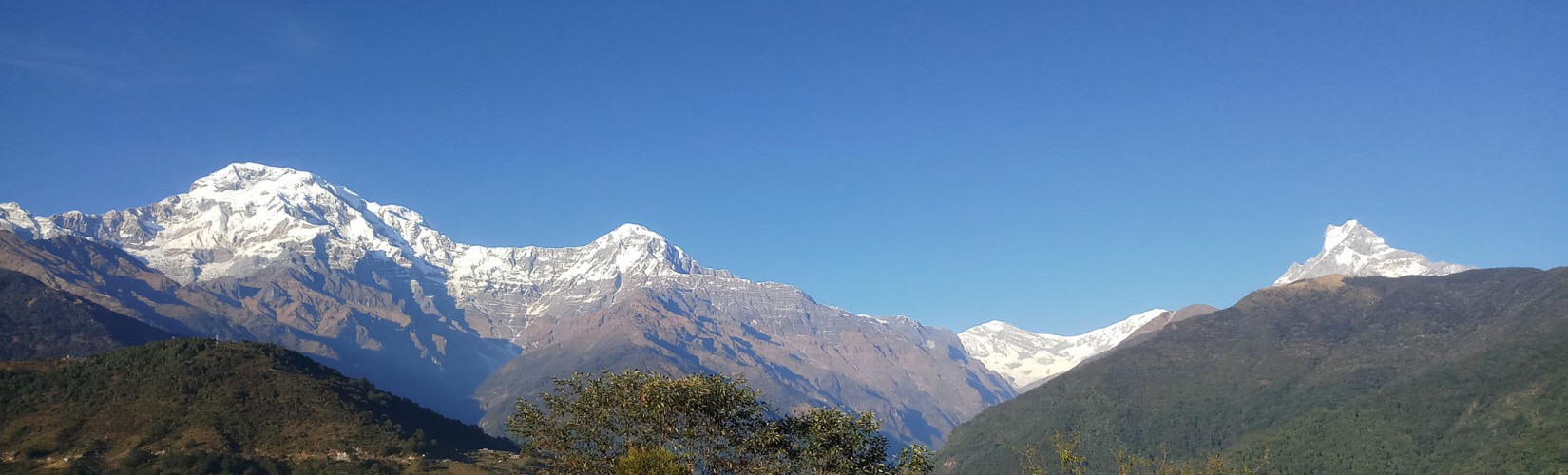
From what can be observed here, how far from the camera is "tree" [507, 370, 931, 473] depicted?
7394cm

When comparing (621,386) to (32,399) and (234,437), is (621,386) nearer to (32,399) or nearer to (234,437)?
(234,437)

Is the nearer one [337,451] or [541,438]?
[541,438]

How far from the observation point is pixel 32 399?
19200cm

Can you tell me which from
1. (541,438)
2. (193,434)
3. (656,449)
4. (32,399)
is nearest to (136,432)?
(193,434)

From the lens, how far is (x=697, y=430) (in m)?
74.7

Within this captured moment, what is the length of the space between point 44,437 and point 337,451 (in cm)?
4934

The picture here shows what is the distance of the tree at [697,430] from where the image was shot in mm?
73938

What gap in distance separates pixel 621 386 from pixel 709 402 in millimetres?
7446

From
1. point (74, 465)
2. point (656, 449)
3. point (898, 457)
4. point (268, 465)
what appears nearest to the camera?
point (656, 449)

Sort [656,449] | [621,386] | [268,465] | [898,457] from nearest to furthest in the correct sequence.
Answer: [656,449]
[621,386]
[898,457]
[268,465]

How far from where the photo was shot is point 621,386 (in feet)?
251

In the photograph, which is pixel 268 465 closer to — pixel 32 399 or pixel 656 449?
pixel 32 399

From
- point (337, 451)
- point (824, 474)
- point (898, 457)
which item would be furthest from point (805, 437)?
point (337, 451)

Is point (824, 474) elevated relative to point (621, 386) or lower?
lower
